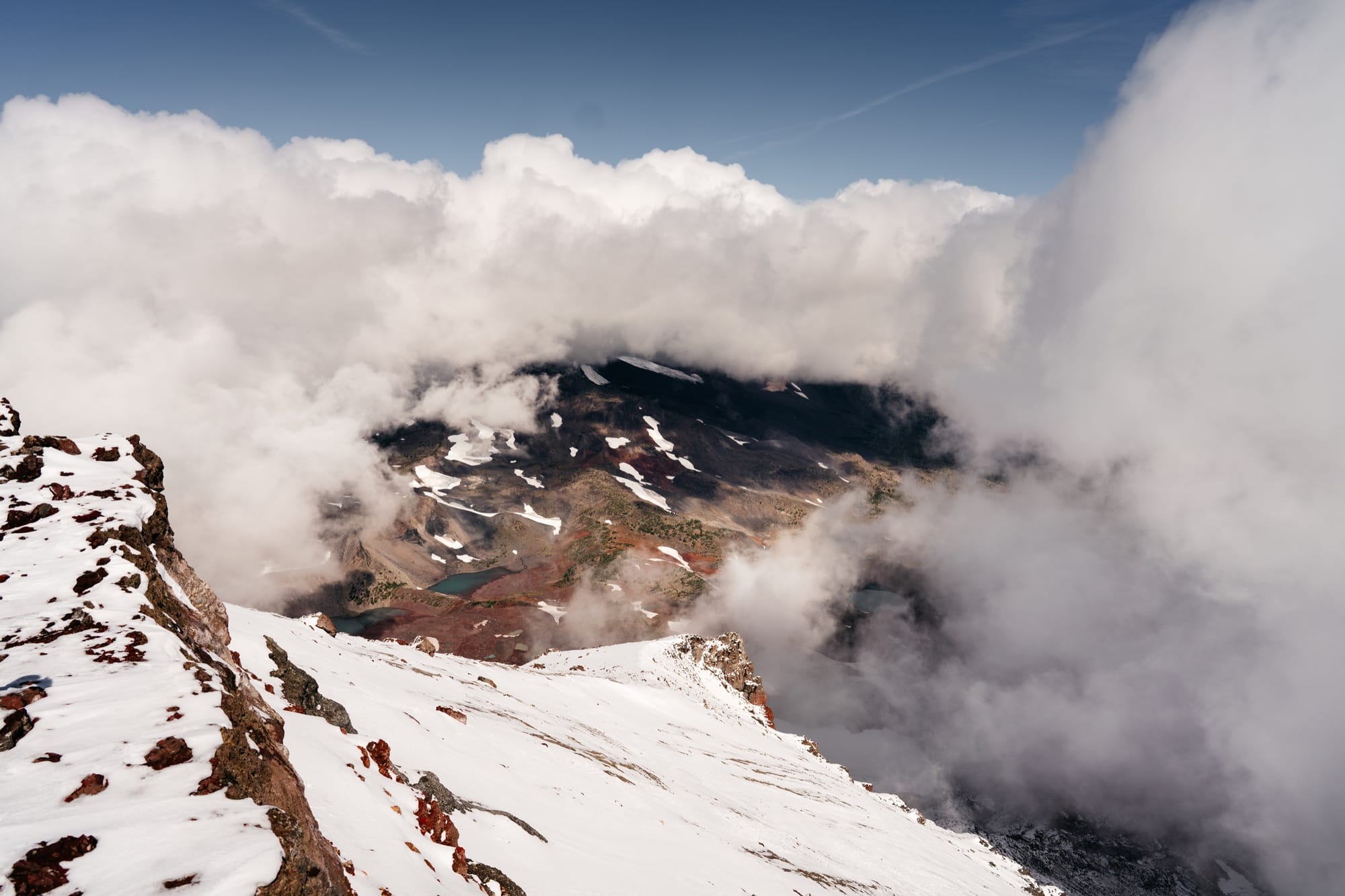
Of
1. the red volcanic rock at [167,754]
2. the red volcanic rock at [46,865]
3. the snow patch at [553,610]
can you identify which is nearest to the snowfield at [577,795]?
the red volcanic rock at [167,754]

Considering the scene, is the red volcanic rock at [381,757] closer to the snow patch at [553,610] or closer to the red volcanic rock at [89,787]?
the red volcanic rock at [89,787]

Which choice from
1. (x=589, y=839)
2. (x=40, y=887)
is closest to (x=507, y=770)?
(x=589, y=839)

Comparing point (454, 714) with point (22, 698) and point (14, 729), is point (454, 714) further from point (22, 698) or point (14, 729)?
point (14, 729)

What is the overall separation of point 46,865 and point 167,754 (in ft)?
6.47

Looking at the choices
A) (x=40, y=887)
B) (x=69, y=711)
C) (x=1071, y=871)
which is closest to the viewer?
(x=40, y=887)

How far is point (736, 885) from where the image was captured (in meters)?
22.9

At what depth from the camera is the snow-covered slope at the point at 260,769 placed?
24.9 ft

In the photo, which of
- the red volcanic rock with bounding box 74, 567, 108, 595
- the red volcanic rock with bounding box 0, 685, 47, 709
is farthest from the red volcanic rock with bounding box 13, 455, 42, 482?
the red volcanic rock with bounding box 0, 685, 47, 709

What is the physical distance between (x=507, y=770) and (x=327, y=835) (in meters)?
13.7

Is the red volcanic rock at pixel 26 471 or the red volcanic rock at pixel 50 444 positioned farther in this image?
the red volcanic rock at pixel 50 444

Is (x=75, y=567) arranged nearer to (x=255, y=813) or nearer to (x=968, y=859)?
(x=255, y=813)

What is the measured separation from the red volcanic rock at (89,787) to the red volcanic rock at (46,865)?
3.22 ft

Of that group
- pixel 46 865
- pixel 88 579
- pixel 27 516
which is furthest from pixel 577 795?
pixel 46 865

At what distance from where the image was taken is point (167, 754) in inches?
338
